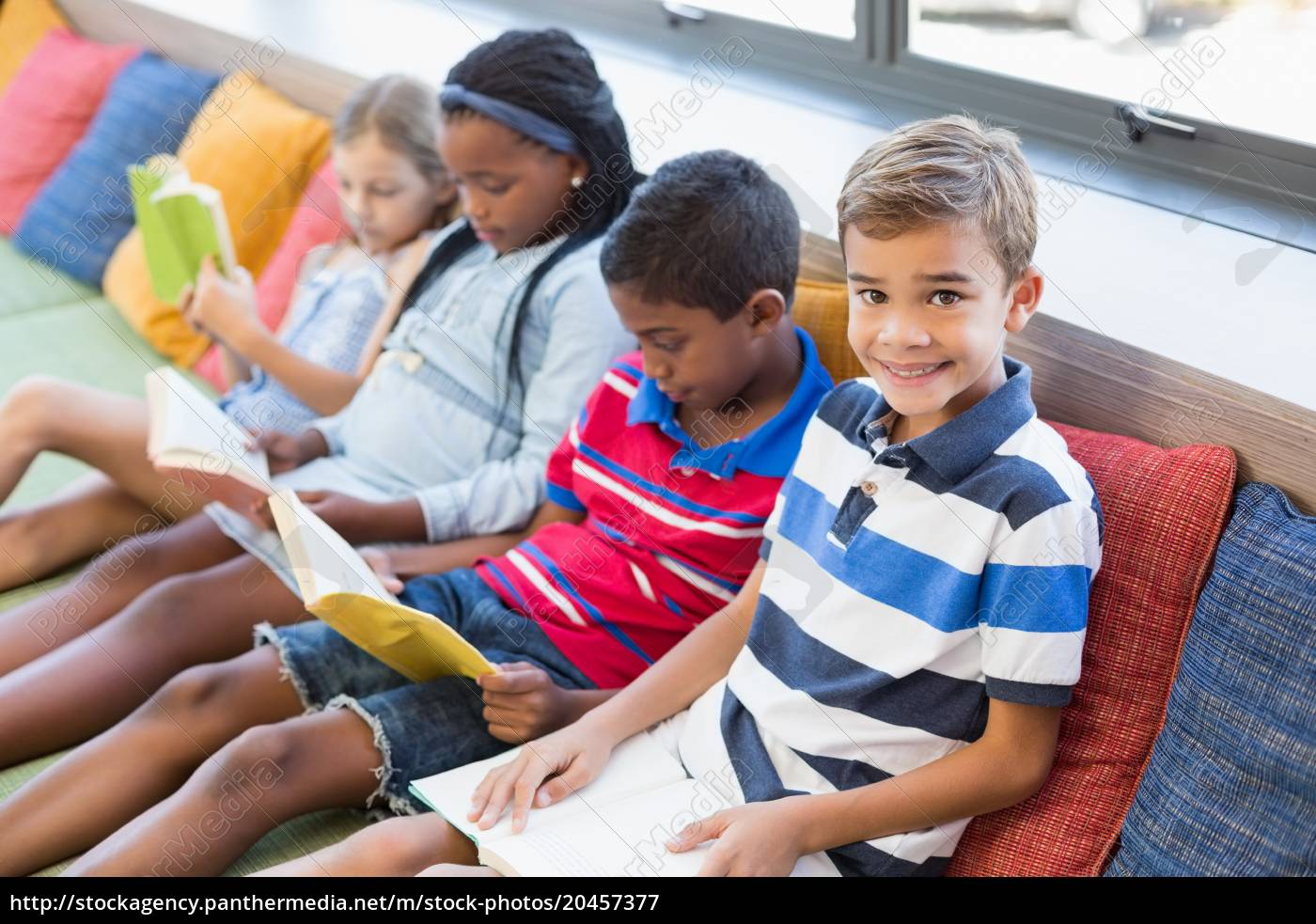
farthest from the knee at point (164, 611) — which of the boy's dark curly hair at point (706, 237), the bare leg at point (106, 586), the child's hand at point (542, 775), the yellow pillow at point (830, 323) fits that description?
the yellow pillow at point (830, 323)

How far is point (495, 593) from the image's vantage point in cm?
161

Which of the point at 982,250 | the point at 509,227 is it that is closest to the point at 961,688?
the point at 982,250

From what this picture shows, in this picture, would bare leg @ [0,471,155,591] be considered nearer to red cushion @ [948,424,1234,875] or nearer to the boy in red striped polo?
the boy in red striped polo

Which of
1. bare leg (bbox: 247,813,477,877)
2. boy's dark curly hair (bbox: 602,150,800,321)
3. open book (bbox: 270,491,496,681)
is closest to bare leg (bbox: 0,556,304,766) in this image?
open book (bbox: 270,491,496,681)

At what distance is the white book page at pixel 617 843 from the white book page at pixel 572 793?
11mm

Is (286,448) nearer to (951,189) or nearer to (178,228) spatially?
(178,228)

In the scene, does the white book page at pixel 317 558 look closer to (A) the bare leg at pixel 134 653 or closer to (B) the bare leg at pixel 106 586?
(A) the bare leg at pixel 134 653

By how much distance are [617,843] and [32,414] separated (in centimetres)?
110

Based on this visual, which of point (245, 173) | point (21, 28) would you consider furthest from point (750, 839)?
point (21, 28)

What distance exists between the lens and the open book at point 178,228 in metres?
2.06

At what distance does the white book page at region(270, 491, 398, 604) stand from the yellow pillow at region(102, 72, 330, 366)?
113cm

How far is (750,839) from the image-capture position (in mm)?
1174

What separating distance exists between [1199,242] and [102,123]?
7.08 feet

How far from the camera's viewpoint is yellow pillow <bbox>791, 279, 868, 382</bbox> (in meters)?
1.58
